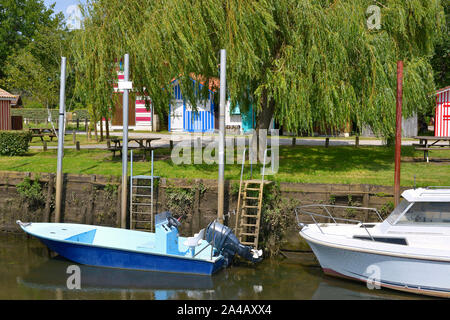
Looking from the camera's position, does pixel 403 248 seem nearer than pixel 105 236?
Yes

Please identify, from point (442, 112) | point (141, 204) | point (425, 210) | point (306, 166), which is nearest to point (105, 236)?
point (141, 204)

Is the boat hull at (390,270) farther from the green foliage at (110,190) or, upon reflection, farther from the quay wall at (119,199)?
the green foliage at (110,190)

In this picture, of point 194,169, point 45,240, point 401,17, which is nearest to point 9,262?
point 45,240

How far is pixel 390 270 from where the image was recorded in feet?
42.0

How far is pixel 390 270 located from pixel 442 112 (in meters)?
20.0

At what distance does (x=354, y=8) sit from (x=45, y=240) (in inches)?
495

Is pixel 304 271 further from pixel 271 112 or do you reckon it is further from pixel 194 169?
pixel 271 112

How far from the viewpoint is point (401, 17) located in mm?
18875

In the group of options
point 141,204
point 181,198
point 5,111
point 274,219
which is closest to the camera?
point 274,219

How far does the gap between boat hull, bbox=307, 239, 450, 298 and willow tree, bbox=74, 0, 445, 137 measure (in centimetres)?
536

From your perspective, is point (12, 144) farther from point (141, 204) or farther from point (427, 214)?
point (427, 214)

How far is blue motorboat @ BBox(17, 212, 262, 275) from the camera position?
14.2 meters

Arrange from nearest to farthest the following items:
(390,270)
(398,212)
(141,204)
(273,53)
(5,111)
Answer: (390,270) < (398,212) < (141,204) < (273,53) < (5,111)

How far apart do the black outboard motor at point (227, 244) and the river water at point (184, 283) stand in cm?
50
